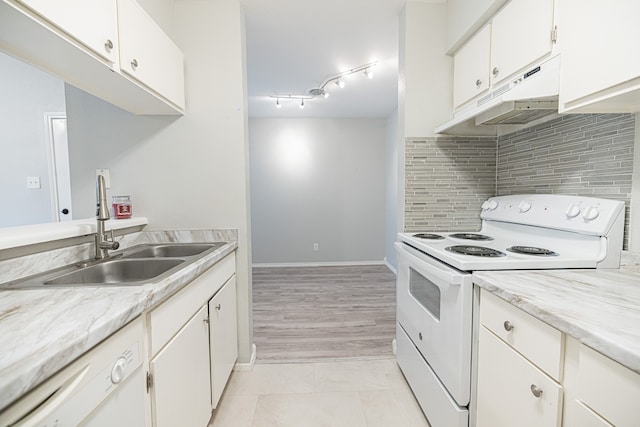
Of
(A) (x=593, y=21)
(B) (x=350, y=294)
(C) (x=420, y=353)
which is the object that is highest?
(A) (x=593, y=21)

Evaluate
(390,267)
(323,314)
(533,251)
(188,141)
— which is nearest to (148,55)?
(188,141)

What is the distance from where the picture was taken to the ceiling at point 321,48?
1859 millimetres

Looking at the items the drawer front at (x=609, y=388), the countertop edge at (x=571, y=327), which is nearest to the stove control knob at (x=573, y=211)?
the countertop edge at (x=571, y=327)

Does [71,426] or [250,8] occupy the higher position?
[250,8]

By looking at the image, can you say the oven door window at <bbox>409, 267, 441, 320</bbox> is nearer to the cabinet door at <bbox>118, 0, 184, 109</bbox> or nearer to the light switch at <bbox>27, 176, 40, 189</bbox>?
the cabinet door at <bbox>118, 0, 184, 109</bbox>

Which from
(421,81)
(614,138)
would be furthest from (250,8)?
(614,138)

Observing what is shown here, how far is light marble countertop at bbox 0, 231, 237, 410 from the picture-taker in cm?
45

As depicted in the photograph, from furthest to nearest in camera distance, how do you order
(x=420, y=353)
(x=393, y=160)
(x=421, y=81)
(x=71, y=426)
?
(x=393, y=160) < (x=421, y=81) < (x=420, y=353) < (x=71, y=426)

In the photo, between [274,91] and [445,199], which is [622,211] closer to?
[445,199]

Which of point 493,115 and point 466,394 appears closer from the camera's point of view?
point 466,394

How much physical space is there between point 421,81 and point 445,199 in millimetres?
827

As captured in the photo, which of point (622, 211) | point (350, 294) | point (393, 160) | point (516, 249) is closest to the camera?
point (622, 211)

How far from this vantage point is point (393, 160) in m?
4.15

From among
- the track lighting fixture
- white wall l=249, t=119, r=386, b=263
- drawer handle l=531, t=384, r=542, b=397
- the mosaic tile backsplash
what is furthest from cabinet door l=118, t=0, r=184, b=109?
white wall l=249, t=119, r=386, b=263
